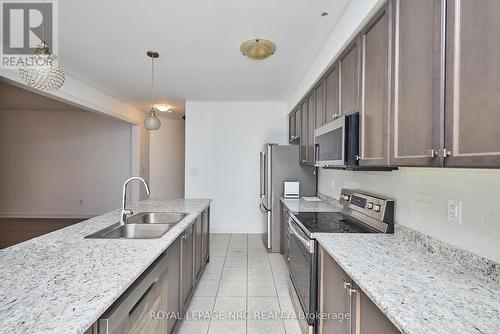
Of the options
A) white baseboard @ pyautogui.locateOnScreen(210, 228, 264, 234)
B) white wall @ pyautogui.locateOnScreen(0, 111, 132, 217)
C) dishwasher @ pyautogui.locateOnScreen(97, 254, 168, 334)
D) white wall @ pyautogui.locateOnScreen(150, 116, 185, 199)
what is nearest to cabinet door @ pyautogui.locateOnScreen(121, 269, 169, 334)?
dishwasher @ pyautogui.locateOnScreen(97, 254, 168, 334)

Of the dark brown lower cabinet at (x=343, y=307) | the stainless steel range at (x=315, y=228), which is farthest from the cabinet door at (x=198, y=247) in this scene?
the dark brown lower cabinet at (x=343, y=307)

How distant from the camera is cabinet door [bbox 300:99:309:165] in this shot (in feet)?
11.1

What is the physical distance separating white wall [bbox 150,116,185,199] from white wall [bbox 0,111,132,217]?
0.66 meters

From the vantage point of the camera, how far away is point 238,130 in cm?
507

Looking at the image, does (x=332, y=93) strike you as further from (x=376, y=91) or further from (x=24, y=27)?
(x=24, y=27)

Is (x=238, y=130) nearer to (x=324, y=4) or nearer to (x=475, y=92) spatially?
(x=324, y=4)

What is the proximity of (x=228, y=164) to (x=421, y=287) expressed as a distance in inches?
167

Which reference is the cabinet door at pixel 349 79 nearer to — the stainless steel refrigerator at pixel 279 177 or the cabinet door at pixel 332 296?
the cabinet door at pixel 332 296

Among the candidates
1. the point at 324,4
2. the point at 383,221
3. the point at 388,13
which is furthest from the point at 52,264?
the point at 324,4

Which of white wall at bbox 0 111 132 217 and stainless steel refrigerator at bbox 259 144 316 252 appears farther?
white wall at bbox 0 111 132 217

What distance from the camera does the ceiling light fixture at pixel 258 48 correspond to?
2.50 m

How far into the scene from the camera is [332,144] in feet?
6.86

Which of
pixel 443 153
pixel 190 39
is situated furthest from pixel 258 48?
pixel 443 153

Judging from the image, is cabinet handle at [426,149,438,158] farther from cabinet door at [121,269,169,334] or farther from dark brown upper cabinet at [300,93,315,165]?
dark brown upper cabinet at [300,93,315,165]
